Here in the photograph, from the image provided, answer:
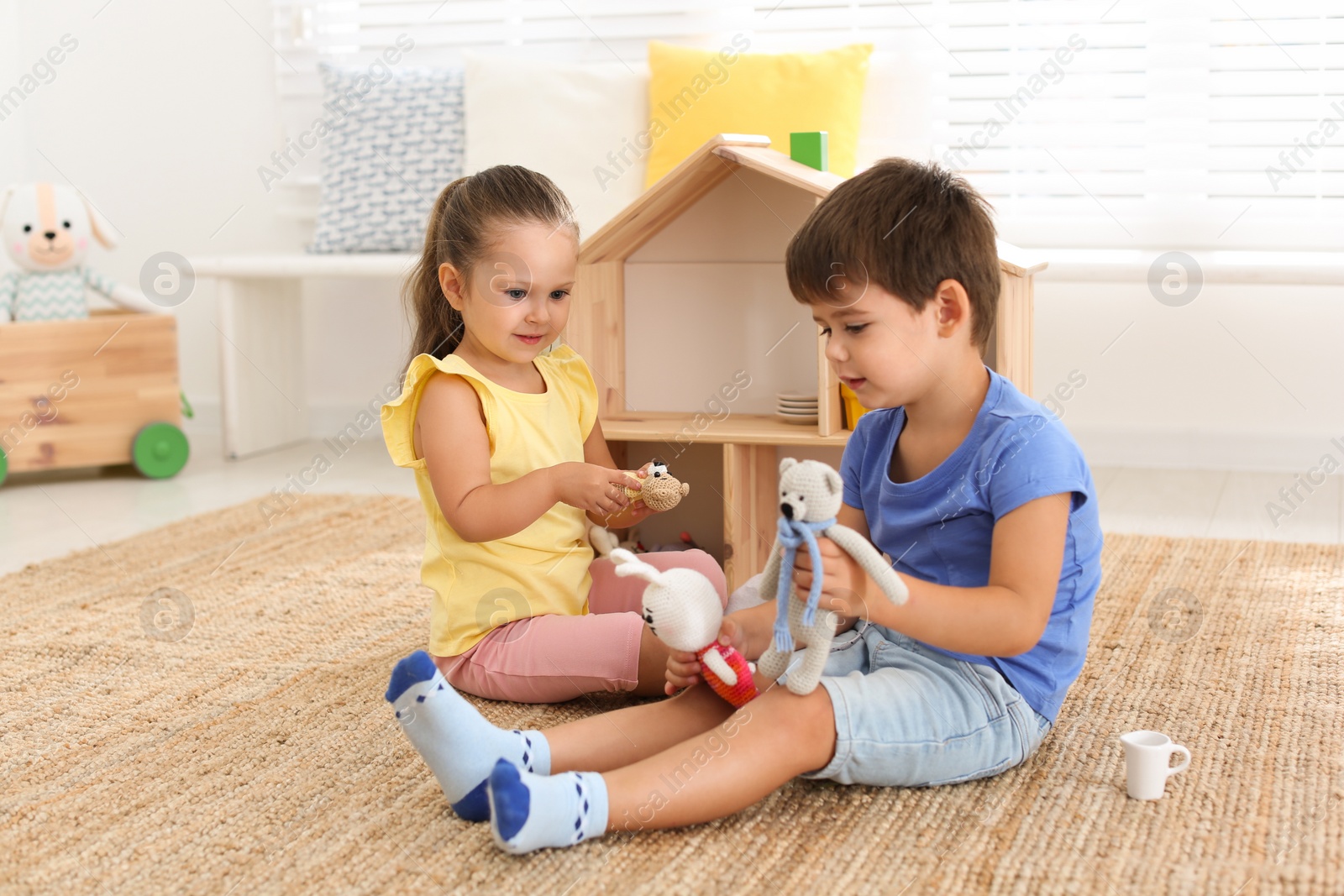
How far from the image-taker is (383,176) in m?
2.64

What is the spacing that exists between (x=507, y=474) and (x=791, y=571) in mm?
417

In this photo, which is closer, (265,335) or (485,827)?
(485,827)

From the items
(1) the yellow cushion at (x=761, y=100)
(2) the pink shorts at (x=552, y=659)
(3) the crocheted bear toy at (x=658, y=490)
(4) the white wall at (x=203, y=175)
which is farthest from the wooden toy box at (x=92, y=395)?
(3) the crocheted bear toy at (x=658, y=490)

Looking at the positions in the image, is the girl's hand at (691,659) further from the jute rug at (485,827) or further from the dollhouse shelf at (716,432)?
the dollhouse shelf at (716,432)

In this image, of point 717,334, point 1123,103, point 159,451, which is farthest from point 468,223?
point 1123,103

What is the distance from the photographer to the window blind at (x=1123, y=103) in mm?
2354

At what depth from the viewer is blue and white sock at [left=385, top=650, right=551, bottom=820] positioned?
34.8 inches

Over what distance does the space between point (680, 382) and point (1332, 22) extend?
1.58 m

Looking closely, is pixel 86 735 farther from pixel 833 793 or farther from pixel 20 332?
pixel 20 332

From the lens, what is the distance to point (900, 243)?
0.94 m

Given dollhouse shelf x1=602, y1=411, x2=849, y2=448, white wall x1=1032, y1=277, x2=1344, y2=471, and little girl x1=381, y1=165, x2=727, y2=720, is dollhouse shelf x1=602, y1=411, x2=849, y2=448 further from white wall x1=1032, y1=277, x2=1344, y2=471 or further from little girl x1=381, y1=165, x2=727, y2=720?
white wall x1=1032, y1=277, x2=1344, y2=471

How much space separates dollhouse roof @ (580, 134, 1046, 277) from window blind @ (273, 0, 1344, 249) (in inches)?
41.2

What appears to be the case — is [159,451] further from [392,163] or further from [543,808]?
[543,808]

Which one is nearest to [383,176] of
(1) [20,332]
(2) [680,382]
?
(1) [20,332]
